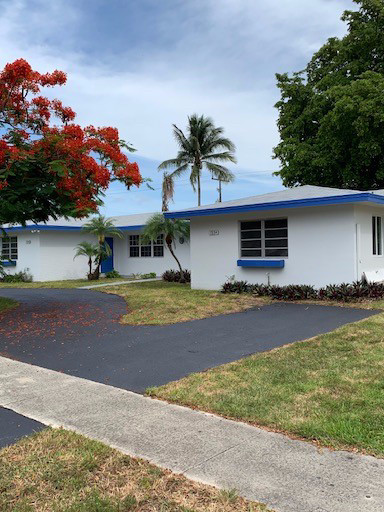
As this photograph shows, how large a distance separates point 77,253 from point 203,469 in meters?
19.9

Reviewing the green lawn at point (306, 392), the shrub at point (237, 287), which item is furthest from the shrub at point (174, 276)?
the green lawn at point (306, 392)

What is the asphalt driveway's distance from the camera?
606 centimetres

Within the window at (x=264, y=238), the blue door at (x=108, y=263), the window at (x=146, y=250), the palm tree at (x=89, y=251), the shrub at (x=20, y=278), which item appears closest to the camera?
the window at (x=264, y=238)

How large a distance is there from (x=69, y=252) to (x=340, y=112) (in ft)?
49.3

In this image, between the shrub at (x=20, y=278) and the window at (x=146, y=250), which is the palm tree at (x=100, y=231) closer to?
the window at (x=146, y=250)

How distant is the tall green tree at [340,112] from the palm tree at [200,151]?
6.29 m

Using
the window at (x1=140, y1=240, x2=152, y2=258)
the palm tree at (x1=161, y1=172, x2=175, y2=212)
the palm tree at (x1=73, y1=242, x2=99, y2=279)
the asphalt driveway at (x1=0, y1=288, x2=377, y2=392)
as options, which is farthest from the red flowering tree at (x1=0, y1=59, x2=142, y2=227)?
the palm tree at (x1=161, y1=172, x2=175, y2=212)

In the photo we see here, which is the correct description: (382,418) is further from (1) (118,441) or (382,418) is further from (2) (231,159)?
(2) (231,159)

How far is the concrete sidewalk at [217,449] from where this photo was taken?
2873 mm

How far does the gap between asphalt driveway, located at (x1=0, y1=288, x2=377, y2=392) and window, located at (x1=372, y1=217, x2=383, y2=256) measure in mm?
3798

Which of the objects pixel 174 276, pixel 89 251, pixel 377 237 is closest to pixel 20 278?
pixel 89 251

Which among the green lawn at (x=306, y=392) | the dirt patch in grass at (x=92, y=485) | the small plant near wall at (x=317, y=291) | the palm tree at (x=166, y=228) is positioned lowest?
the dirt patch in grass at (x=92, y=485)

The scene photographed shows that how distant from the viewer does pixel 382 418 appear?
3994mm

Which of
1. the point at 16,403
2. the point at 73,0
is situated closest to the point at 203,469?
the point at 16,403
